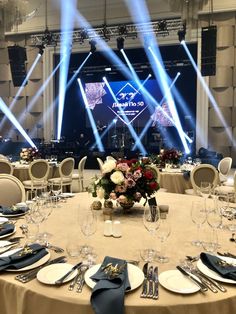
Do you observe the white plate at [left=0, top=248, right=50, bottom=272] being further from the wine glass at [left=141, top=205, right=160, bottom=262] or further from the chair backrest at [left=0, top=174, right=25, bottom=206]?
the chair backrest at [left=0, top=174, right=25, bottom=206]

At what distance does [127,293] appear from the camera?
4.25 feet

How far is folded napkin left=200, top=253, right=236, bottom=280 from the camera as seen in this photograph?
1410 mm

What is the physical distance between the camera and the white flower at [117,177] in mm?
2268

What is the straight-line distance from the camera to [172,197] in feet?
10.1

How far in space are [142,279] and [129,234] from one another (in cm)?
61

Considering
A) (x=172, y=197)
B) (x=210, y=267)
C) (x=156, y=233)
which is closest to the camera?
(x=210, y=267)

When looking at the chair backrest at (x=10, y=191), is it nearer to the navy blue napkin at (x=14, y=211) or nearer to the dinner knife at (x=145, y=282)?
the navy blue napkin at (x=14, y=211)

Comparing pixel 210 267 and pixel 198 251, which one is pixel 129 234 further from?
pixel 210 267

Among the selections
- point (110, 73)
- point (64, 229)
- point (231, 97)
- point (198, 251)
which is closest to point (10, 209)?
point (64, 229)

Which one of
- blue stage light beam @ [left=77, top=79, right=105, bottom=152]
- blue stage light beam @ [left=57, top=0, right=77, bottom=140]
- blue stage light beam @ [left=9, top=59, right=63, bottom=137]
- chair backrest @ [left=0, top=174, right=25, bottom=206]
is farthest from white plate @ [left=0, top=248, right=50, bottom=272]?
blue stage light beam @ [left=77, top=79, right=105, bottom=152]

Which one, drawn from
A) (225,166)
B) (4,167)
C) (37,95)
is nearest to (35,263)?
(4,167)

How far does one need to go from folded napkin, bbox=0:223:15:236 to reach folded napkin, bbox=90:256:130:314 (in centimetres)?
79

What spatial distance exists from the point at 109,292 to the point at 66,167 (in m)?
5.52

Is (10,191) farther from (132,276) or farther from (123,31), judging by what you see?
(123,31)
